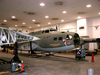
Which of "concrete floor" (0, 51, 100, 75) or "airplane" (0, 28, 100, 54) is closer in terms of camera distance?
"concrete floor" (0, 51, 100, 75)

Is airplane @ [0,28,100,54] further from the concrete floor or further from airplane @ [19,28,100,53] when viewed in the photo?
the concrete floor

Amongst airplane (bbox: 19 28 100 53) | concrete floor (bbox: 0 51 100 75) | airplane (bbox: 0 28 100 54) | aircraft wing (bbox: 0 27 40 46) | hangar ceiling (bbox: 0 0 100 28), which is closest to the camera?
concrete floor (bbox: 0 51 100 75)

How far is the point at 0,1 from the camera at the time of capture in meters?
11.1

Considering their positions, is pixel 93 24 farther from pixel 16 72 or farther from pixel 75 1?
pixel 16 72

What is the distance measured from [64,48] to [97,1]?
7053mm

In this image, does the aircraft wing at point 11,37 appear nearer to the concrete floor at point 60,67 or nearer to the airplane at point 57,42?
the airplane at point 57,42

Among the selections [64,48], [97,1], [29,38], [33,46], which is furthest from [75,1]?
[33,46]

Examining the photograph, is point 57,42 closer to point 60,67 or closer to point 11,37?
point 60,67

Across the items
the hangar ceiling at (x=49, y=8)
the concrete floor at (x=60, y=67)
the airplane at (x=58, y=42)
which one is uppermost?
the hangar ceiling at (x=49, y=8)

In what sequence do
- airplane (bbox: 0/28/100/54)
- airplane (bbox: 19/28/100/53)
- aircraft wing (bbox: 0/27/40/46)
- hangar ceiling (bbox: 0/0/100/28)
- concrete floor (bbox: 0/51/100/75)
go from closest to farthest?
concrete floor (bbox: 0/51/100/75) → aircraft wing (bbox: 0/27/40/46) → airplane (bbox: 0/28/100/54) → airplane (bbox: 19/28/100/53) → hangar ceiling (bbox: 0/0/100/28)

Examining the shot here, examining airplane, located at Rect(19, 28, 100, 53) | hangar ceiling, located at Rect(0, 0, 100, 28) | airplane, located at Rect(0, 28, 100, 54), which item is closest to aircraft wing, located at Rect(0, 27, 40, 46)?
airplane, located at Rect(0, 28, 100, 54)

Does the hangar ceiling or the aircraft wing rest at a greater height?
the hangar ceiling

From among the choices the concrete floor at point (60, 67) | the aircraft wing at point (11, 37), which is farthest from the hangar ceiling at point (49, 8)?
the concrete floor at point (60, 67)

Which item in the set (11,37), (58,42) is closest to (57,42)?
(58,42)
